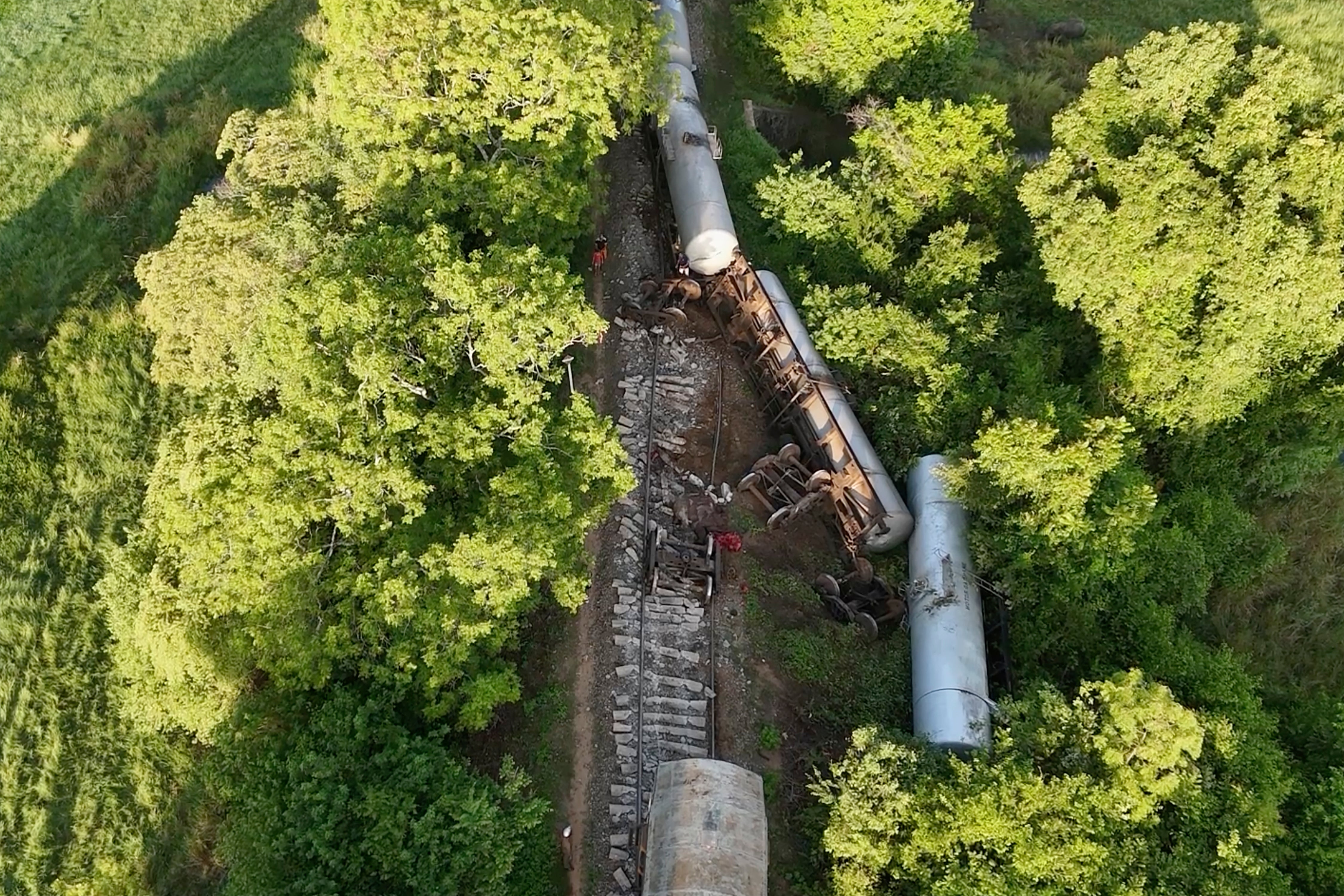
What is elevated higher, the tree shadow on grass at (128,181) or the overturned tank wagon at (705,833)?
the tree shadow on grass at (128,181)

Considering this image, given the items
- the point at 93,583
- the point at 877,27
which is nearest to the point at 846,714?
the point at 93,583

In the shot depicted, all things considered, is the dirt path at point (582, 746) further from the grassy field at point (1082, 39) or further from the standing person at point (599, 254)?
the grassy field at point (1082, 39)

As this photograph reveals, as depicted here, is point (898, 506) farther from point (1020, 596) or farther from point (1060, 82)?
point (1060, 82)

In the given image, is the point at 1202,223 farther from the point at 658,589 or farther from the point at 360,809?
the point at 360,809

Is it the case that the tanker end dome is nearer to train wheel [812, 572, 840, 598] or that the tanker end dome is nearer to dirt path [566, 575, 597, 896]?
train wheel [812, 572, 840, 598]

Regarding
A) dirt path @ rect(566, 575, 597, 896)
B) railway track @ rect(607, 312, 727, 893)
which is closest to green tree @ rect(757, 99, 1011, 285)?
railway track @ rect(607, 312, 727, 893)

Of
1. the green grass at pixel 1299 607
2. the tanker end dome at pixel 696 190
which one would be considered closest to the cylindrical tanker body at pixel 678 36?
the tanker end dome at pixel 696 190
